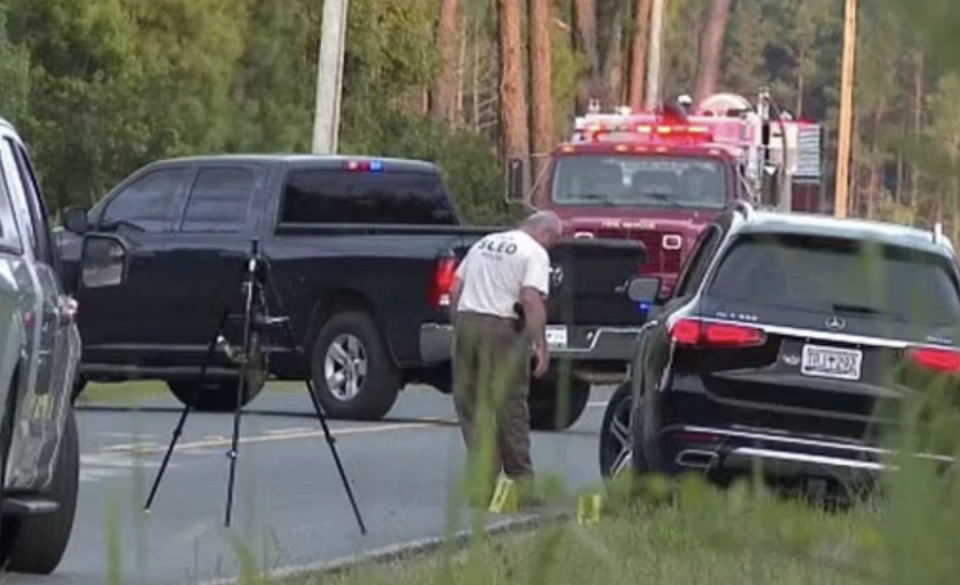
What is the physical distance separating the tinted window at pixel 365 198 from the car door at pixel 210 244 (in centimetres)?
36

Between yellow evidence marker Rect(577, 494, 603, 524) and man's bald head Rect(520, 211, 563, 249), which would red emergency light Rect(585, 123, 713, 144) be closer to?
man's bald head Rect(520, 211, 563, 249)

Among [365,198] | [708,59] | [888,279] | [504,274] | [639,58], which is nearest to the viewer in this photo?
[888,279]

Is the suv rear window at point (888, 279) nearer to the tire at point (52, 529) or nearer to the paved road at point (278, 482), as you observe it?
the paved road at point (278, 482)

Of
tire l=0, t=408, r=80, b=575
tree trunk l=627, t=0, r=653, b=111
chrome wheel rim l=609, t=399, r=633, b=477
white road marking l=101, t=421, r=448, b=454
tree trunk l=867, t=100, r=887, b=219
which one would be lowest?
white road marking l=101, t=421, r=448, b=454

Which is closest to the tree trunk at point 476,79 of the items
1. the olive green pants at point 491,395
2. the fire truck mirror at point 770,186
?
the fire truck mirror at point 770,186

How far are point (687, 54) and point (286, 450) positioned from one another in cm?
6410

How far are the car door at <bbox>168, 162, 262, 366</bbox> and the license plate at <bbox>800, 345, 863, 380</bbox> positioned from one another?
8.79 metres

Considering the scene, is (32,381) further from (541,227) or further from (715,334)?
(541,227)

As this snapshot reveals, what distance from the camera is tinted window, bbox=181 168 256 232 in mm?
22438

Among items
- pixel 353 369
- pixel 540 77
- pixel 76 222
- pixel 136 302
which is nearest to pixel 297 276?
pixel 353 369

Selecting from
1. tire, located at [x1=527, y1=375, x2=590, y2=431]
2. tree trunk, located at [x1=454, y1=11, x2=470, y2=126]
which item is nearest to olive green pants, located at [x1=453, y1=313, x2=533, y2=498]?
tire, located at [x1=527, y1=375, x2=590, y2=431]

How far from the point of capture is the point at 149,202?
2270 cm

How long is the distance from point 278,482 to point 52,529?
18.6 feet

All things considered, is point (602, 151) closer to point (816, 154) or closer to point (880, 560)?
point (816, 154)
